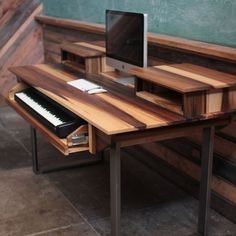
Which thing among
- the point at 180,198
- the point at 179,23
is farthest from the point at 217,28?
the point at 180,198

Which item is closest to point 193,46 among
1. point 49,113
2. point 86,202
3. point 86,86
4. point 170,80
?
→ point 170,80

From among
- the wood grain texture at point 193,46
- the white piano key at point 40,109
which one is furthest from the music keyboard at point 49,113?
the wood grain texture at point 193,46

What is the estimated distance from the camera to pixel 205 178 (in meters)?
2.45

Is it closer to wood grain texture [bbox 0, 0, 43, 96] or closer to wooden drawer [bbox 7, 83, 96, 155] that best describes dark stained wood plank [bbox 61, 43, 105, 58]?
wooden drawer [bbox 7, 83, 96, 155]

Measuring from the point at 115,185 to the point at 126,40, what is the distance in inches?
39.1

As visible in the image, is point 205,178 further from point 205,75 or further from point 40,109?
point 40,109

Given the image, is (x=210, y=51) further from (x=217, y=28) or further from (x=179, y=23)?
(x=179, y=23)

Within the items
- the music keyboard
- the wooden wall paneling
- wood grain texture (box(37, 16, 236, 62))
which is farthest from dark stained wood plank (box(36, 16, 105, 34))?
the music keyboard

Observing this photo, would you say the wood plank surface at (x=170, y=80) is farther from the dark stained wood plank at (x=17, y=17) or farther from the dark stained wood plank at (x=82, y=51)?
the dark stained wood plank at (x=17, y=17)

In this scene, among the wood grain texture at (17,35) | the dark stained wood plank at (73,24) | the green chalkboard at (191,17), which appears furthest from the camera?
the wood grain texture at (17,35)

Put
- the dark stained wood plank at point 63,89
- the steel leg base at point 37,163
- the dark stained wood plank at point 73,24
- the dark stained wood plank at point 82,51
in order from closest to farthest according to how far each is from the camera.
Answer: the dark stained wood plank at point 63,89 < the dark stained wood plank at point 82,51 < the steel leg base at point 37,163 < the dark stained wood plank at point 73,24

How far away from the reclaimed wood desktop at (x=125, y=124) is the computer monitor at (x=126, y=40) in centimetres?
24

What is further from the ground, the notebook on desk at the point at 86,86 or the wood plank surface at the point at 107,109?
the notebook on desk at the point at 86,86

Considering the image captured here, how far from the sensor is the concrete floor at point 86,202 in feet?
8.63
